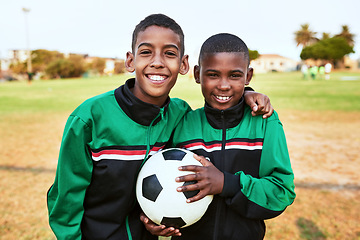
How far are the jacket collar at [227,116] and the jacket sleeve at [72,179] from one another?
0.82 meters

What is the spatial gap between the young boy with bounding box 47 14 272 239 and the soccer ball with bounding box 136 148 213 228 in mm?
97

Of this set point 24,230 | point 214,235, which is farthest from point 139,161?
point 24,230

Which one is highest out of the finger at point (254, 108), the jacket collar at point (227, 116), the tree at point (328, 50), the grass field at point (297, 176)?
the tree at point (328, 50)

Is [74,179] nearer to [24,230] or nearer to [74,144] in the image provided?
[74,144]

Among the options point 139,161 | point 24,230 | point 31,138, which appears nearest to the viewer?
point 139,161

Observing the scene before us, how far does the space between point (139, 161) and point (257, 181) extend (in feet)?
2.41

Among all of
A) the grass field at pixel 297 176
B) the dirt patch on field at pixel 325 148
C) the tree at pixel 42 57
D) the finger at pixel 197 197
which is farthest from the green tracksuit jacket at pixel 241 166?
the tree at pixel 42 57

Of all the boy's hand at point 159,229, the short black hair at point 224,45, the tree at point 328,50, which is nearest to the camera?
the boy's hand at point 159,229

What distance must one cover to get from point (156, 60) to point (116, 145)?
591mm

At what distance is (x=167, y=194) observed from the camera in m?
1.71

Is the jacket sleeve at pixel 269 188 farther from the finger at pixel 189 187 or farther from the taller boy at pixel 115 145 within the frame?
the taller boy at pixel 115 145

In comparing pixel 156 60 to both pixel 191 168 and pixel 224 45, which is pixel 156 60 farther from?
pixel 191 168

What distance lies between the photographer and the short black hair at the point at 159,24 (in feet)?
6.35

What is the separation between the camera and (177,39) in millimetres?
1969
